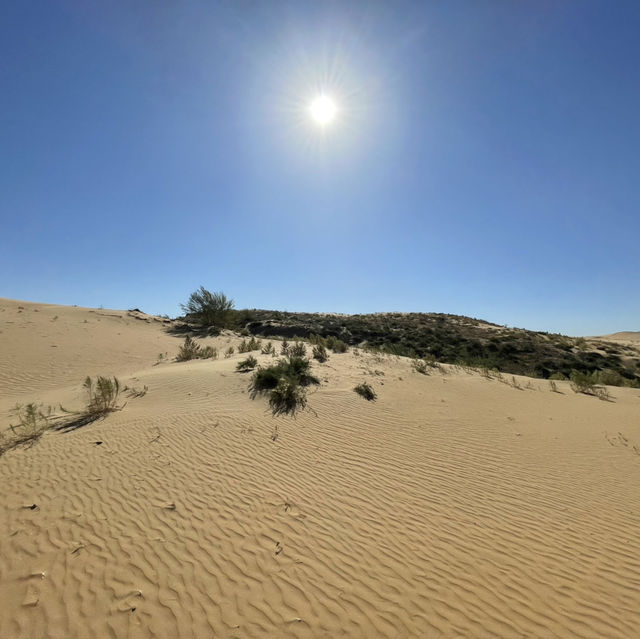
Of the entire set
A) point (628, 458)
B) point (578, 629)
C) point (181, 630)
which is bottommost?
point (181, 630)

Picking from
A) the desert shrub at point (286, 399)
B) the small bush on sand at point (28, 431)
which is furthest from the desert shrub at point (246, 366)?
the small bush on sand at point (28, 431)

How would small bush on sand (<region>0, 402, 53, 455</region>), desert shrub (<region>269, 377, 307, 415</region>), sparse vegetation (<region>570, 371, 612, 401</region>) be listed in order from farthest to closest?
sparse vegetation (<region>570, 371, 612, 401</region>)
desert shrub (<region>269, 377, 307, 415</region>)
small bush on sand (<region>0, 402, 53, 455</region>)

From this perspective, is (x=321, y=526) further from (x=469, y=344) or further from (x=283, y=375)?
(x=469, y=344)

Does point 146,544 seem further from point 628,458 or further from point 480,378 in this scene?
point 480,378

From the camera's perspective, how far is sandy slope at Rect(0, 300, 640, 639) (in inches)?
97.3

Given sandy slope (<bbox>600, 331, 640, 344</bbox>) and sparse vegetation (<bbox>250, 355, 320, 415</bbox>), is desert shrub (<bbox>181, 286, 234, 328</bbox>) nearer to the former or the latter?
sparse vegetation (<bbox>250, 355, 320, 415</bbox>)

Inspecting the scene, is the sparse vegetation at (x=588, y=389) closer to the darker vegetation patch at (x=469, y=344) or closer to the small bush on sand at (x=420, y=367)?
the darker vegetation patch at (x=469, y=344)

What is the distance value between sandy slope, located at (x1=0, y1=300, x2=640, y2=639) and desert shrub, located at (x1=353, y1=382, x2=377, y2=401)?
0.82m

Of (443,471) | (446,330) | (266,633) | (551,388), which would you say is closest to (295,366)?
(443,471)

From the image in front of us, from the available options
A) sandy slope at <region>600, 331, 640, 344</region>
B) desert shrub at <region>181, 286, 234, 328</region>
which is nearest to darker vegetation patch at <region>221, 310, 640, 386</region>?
desert shrub at <region>181, 286, 234, 328</region>

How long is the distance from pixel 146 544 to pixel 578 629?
3804 mm

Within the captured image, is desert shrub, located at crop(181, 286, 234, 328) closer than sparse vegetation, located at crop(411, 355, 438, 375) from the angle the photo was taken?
No

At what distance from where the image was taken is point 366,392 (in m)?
8.30

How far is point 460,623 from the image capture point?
244cm
